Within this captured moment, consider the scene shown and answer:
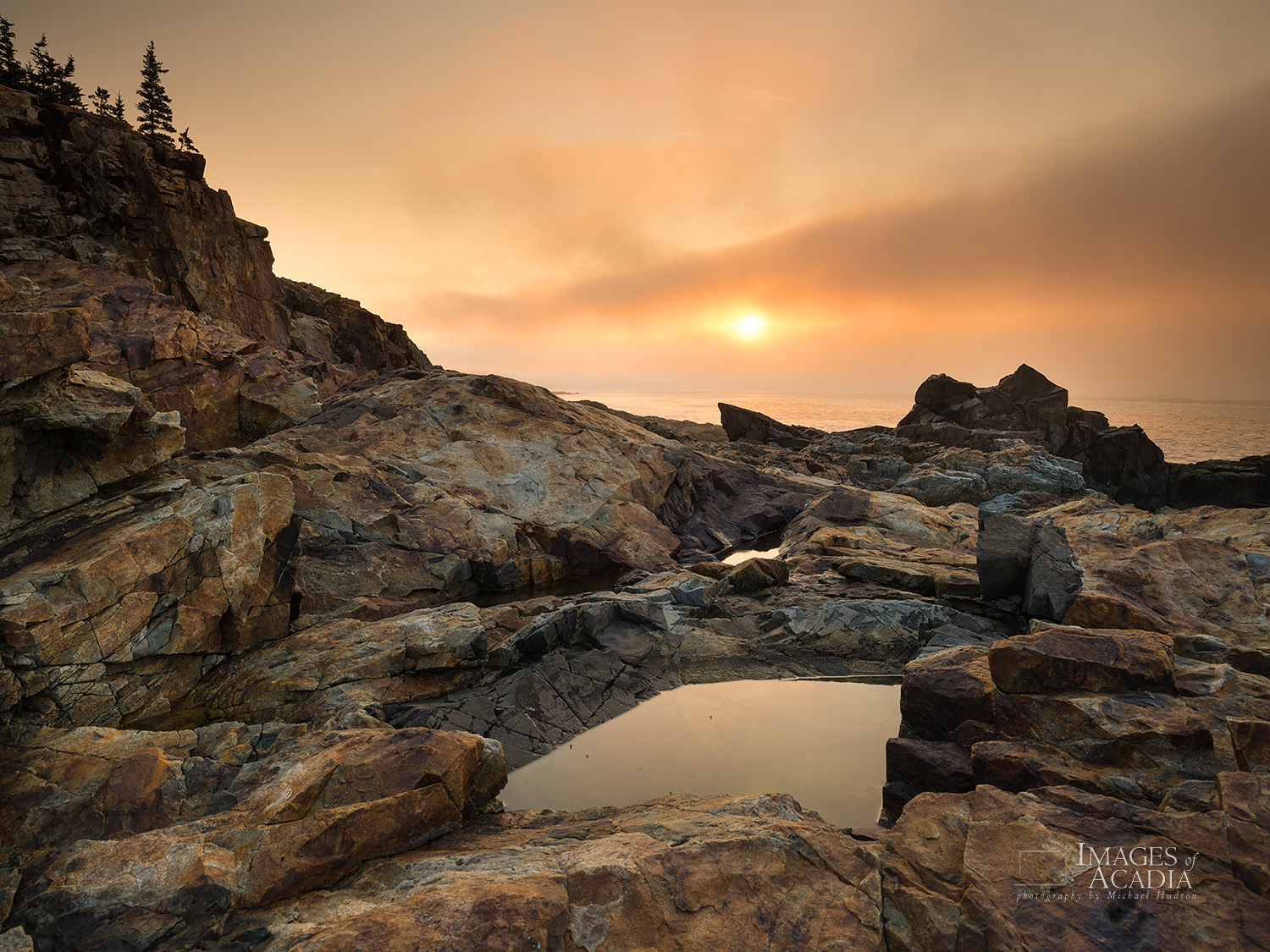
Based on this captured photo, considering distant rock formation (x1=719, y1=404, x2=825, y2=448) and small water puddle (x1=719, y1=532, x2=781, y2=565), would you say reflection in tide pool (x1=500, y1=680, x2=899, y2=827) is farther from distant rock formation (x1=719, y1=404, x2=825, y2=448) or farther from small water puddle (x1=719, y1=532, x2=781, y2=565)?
distant rock formation (x1=719, y1=404, x2=825, y2=448)

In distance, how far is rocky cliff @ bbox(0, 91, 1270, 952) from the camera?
4.35m

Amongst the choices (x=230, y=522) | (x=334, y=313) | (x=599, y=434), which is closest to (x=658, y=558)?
(x=599, y=434)

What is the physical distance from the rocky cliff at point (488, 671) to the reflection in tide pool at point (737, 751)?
625mm

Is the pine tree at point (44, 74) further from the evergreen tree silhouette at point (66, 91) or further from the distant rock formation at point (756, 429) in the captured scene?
the distant rock formation at point (756, 429)

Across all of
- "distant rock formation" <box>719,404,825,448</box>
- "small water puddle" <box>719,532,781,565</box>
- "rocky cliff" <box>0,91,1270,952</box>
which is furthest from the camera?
"distant rock formation" <box>719,404,825,448</box>

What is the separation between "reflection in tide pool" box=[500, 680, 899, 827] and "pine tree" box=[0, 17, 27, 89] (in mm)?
57481

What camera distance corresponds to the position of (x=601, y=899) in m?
4.43

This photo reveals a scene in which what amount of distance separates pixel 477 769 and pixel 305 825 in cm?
188

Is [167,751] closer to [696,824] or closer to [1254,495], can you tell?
[696,824]

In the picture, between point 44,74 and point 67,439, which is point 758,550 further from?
point 44,74

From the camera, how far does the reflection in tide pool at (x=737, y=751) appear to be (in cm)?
817

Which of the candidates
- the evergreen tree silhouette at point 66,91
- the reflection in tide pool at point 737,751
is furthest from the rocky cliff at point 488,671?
the evergreen tree silhouette at point 66,91

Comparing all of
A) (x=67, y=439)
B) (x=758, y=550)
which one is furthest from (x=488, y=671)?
(x=758, y=550)

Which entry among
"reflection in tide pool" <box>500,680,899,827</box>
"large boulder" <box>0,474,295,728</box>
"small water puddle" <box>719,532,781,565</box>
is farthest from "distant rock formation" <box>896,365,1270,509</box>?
"large boulder" <box>0,474,295,728</box>
